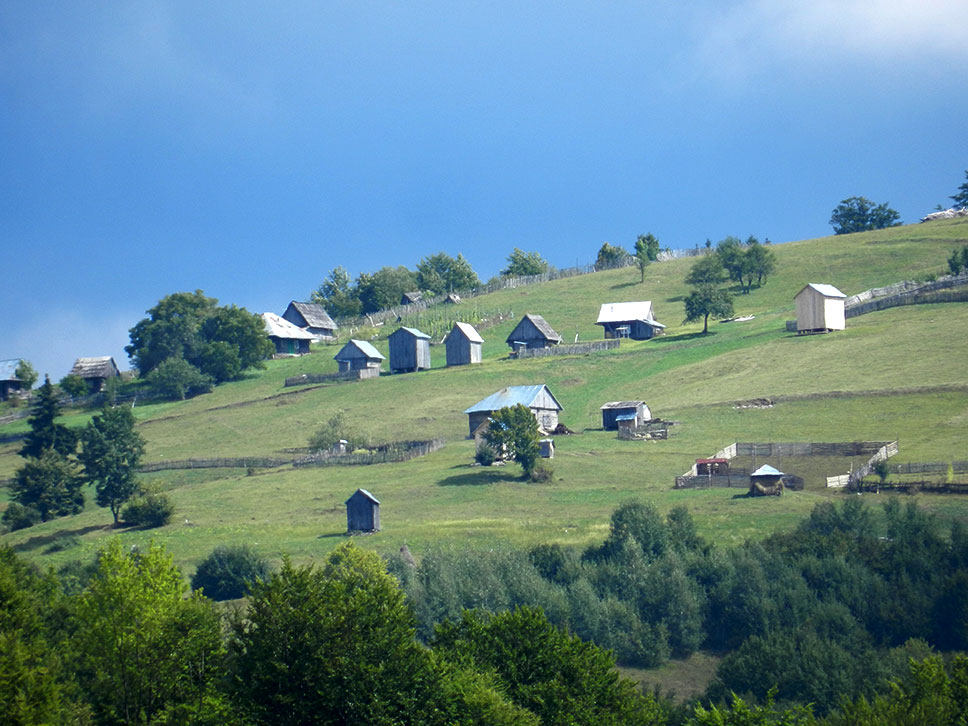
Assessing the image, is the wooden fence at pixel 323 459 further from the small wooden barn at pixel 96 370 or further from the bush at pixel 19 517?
the small wooden barn at pixel 96 370

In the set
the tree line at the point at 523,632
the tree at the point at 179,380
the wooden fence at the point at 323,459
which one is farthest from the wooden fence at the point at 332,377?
the tree line at the point at 523,632

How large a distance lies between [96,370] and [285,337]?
2020cm

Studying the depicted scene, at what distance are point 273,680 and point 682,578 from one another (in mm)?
22799

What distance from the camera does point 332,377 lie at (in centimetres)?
9662

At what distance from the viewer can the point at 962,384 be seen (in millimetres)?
62781

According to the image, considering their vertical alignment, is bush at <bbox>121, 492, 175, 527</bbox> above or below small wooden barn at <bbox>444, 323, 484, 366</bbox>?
below

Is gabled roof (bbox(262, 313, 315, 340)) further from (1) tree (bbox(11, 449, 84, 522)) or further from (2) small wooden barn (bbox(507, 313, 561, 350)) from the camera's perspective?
(1) tree (bbox(11, 449, 84, 522))

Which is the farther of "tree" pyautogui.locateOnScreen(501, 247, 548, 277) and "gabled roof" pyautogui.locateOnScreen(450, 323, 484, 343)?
"tree" pyautogui.locateOnScreen(501, 247, 548, 277)

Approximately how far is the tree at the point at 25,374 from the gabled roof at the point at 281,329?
1006 inches

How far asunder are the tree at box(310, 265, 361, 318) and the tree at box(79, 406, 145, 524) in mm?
73237

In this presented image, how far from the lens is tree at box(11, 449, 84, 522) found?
62094mm

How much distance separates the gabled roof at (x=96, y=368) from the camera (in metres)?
108

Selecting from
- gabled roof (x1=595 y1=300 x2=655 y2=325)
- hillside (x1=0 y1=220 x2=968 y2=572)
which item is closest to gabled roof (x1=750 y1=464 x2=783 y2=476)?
hillside (x1=0 y1=220 x2=968 y2=572)

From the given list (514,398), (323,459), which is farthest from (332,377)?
(514,398)
